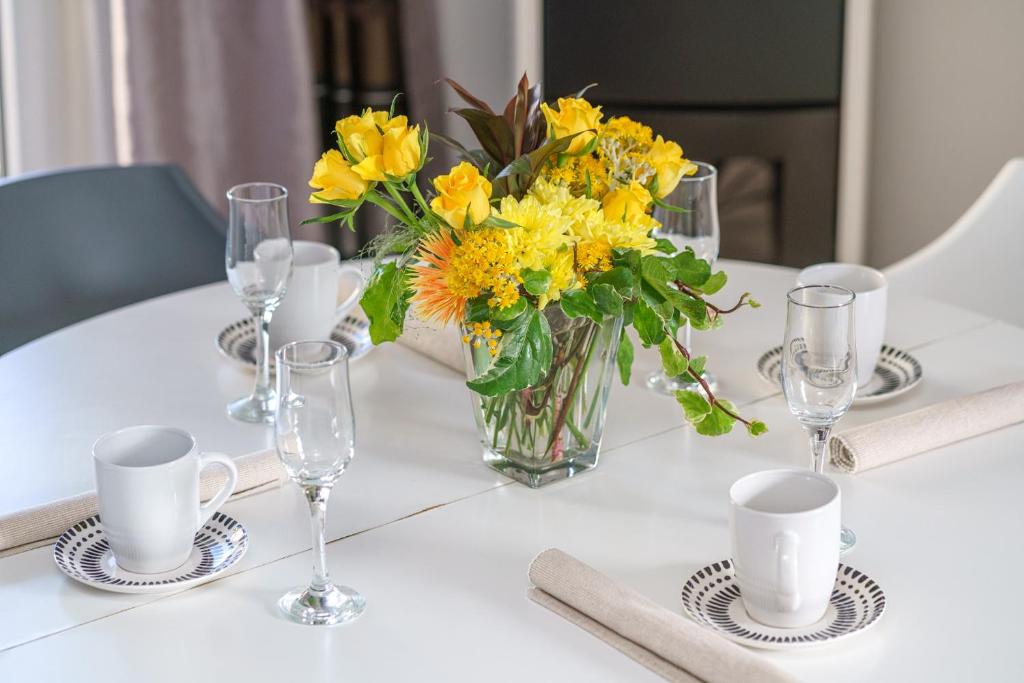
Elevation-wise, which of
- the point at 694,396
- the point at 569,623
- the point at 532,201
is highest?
the point at 532,201

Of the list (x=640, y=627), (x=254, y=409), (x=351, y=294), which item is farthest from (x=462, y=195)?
(x=351, y=294)

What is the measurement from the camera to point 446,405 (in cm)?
147

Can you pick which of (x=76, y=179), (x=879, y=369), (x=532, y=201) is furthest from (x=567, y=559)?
(x=76, y=179)

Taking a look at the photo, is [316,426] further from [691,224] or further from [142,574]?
[691,224]

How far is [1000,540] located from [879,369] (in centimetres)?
41

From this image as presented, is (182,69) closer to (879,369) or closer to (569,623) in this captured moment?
(879,369)

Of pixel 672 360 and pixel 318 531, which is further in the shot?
pixel 672 360

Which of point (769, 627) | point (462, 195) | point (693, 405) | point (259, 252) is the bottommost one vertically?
point (769, 627)

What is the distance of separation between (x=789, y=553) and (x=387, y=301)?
44 centimetres

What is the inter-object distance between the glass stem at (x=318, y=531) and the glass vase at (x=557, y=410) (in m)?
0.25

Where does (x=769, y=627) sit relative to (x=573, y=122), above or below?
below

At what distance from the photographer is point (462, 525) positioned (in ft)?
3.90

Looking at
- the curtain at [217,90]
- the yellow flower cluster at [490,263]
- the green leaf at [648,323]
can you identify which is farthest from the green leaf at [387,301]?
the curtain at [217,90]

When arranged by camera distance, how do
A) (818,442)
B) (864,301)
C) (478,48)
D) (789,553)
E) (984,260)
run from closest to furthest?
(789,553)
(818,442)
(864,301)
(984,260)
(478,48)
